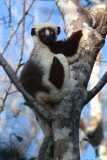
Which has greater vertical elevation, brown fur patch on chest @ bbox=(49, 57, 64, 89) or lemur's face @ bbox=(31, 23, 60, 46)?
lemur's face @ bbox=(31, 23, 60, 46)

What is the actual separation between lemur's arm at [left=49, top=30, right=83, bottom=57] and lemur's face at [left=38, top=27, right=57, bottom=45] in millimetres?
220

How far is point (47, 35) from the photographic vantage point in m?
4.36

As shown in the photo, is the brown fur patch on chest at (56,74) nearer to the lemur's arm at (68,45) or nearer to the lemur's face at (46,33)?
the lemur's arm at (68,45)

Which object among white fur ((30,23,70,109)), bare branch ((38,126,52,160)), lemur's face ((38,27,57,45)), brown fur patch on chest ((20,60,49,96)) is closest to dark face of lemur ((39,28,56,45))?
lemur's face ((38,27,57,45))

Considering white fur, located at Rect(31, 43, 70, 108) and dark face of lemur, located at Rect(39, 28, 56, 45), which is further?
dark face of lemur, located at Rect(39, 28, 56, 45)

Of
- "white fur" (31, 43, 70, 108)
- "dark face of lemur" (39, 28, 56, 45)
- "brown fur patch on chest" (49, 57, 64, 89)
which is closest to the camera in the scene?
"white fur" (31, 43, 70, 108)

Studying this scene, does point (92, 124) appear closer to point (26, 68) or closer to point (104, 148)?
point (104, 148)

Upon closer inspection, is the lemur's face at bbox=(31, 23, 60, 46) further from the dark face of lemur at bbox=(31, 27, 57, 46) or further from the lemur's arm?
the lemur's arm

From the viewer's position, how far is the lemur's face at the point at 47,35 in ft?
13.9

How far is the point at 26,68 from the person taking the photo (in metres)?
3.83

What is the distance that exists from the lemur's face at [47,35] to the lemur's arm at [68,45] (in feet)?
0.72

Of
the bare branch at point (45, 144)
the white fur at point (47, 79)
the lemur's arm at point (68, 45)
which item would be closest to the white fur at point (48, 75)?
the white fur at point (47, 79)

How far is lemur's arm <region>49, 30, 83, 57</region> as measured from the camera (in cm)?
374

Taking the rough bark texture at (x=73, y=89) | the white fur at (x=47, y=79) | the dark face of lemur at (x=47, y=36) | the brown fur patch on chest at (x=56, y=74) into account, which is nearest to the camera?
the rough bark texture at (x=73, y=89)
